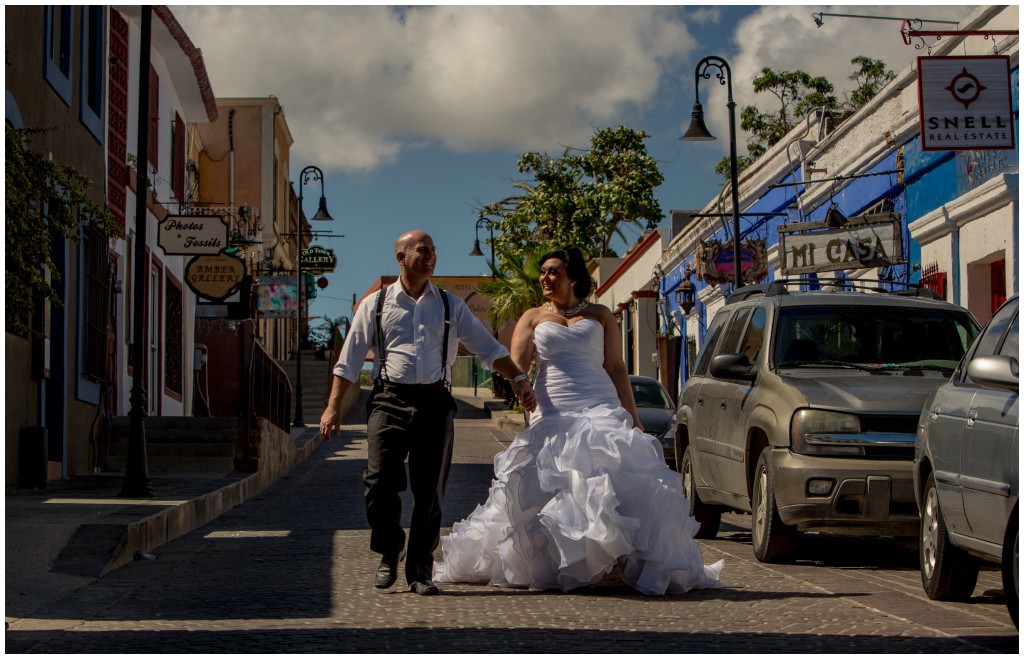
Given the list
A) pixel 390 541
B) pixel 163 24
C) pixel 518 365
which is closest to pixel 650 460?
pixel 518 365

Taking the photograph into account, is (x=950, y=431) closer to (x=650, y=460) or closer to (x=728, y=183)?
(x=650, y=460)

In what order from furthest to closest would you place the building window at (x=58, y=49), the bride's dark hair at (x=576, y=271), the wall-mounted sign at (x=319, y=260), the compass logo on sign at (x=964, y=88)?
the wall-mounted sign at (x=319, y=260), the compass logo on sign at (x=964, y=88), the building window at (x=58, y=49), the bride's dark hair at (x=576, y=271)

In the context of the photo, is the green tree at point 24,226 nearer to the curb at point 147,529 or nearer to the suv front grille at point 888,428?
the curb at point 147,529

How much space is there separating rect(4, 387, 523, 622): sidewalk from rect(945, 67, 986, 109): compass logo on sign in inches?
362

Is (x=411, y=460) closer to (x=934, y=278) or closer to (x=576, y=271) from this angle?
(x=576, y=271)

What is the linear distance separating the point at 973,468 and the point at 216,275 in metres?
19.9

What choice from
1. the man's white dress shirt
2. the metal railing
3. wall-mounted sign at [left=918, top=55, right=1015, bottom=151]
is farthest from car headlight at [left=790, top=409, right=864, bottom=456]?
the metal railing

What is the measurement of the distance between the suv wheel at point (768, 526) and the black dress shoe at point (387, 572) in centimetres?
275

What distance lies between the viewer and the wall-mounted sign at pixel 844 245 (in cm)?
2061

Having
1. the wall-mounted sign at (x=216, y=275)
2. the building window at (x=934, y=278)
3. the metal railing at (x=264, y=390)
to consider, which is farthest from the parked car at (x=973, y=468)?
the wall-mounted sign at (x=216, y=275)

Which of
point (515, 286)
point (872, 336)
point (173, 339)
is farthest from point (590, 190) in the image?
point (872, 336)

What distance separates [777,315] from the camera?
10797 millimetres

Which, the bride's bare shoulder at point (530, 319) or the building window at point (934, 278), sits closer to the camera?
the bride's bare shoulder at point (530, 319)

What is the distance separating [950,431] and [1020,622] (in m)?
1.42
